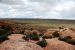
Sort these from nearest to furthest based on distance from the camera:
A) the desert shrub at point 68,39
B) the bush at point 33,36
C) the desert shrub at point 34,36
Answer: the desert shrub at point 68,39 → the bush at point 33,36 → the desert shrub at point 34,36

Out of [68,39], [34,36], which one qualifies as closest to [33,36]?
[34,36]

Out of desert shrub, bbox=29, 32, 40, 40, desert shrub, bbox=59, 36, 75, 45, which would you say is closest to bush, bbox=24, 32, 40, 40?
desert shrub, bbox=29, 32, 40, 40

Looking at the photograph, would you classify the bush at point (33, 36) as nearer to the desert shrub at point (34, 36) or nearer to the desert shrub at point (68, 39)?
the desert shrub at point (34, 36)

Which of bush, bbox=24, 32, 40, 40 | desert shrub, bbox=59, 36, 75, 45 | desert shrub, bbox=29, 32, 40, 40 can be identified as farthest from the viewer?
desert shrub, bbox=29, 32, 40, 40

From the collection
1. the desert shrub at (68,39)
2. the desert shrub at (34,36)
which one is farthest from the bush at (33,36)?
the desert shrub at (68,39)

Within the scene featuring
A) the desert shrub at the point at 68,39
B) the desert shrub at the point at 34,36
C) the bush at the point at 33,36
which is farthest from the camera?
the desert shrub at the point at 34,36

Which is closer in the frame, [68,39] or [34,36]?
[68,39]

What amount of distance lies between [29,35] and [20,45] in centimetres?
567

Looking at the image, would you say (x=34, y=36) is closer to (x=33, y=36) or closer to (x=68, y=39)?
(x=33, y=36)

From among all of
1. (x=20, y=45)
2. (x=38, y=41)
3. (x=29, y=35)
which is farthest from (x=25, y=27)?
(x=20, y=45)

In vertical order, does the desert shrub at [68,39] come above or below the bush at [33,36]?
below

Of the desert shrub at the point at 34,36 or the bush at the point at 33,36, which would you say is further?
the desert shrub at the point at 34,36

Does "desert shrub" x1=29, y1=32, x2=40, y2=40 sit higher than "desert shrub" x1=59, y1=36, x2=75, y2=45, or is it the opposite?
"desert shrub" x1=29, y1=32, x2=40, y2=40

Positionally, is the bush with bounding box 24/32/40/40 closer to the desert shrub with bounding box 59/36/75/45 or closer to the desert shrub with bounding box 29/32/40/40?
the desert shrub with bounding box 29/32/40/40
